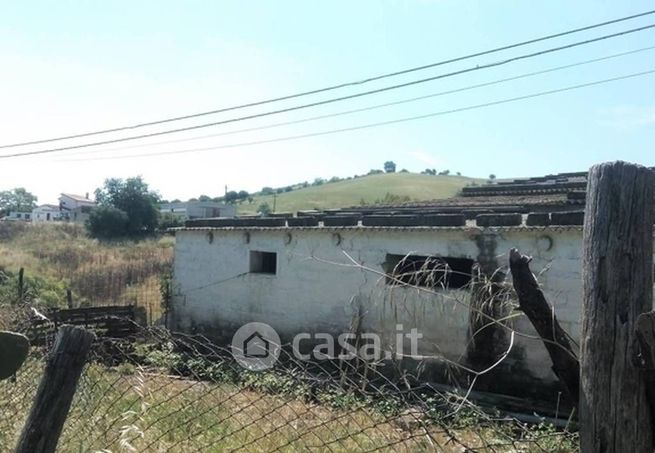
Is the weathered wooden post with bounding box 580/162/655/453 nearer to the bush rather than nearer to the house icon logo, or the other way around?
the house icon logo

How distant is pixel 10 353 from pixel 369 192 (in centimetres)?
6070

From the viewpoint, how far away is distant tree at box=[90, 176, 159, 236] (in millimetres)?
40812

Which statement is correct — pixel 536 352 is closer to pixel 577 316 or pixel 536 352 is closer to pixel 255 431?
pixel 577 316

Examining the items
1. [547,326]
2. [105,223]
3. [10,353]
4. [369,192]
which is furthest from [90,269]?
[369,192]

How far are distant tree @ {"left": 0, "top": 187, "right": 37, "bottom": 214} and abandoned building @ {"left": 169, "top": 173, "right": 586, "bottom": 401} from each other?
76097 mm

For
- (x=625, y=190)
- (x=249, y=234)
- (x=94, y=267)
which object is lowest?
(x=94, y=267)

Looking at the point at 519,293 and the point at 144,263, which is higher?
the point at 519,293

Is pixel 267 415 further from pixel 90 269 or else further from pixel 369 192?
pixel 369 192

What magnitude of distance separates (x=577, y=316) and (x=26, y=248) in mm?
30972

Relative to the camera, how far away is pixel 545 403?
758 centimetres

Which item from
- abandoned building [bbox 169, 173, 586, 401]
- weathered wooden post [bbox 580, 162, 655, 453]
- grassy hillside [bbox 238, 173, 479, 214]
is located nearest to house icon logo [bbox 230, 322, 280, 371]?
abandoned building [bbox 169, 173, 586, 401]

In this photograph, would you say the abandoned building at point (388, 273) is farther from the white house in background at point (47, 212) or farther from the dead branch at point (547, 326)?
the white house in background at point (47, 212)

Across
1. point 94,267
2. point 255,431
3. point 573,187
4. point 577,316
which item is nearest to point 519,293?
point 255,431

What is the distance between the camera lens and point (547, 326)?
1.69 metres
